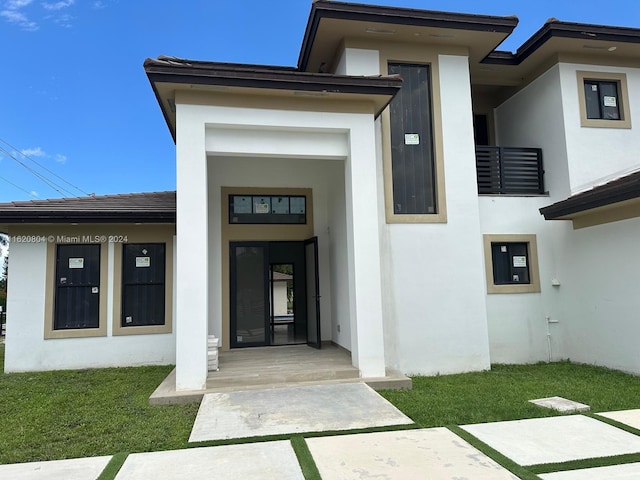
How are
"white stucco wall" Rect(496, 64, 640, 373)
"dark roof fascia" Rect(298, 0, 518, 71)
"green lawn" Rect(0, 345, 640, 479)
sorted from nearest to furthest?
"green lawn" Rect(0, 345, 640, 479) < "dark roof fascia" Rect(298, 0, 518, 71) < "white stucco wall" Rect(496, 64, 640, 373)

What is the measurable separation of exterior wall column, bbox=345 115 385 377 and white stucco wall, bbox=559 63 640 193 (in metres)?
4.14

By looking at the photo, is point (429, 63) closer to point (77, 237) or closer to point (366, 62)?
point (366, 62)

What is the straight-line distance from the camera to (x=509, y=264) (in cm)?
826

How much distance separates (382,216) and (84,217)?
212 inches

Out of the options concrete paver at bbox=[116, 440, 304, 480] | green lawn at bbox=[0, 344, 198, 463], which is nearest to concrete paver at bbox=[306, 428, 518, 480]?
concrete paver at bbox=[116, 440, 304, 480]

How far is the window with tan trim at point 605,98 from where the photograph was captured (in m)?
8.34

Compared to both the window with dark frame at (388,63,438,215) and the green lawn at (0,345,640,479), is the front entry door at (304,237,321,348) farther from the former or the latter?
the green lawn at (0,345,640,479)

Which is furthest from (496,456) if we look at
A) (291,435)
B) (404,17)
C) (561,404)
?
(404,17)

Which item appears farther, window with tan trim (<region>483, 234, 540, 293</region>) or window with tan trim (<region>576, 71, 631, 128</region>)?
window with tan trim (<region>576, 71, 631, 128</region>)

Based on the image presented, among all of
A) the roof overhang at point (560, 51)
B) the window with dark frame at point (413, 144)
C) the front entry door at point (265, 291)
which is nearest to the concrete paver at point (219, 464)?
the front entry door at point (265, 291)

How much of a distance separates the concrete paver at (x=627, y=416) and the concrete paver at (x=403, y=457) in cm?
194

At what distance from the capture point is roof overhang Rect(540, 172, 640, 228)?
6.37 meters

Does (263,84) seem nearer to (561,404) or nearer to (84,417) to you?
(84,417)

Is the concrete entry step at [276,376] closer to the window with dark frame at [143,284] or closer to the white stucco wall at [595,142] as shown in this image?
the window with dark frame at [143,284]
